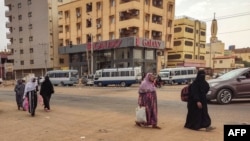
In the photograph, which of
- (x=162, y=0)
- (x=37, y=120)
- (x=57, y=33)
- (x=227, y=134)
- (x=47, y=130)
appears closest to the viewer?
(x=227, y=134)

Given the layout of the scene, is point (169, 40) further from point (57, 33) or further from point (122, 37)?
point (57, 33)

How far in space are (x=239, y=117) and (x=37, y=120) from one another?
6850mm

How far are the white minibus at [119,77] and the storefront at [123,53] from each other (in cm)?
915

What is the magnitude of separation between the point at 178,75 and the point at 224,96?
24031 millimetres

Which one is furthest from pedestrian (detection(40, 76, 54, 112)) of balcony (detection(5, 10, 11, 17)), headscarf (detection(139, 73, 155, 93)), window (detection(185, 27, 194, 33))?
balcony (detection(5, 10, 11, 17))

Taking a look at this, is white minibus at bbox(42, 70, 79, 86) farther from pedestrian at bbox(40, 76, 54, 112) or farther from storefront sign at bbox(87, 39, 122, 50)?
pedestrian at bbox(40, 76, 54, 112)

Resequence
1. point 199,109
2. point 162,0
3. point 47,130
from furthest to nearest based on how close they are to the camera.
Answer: point 162,0, point 47,130, point 199,109

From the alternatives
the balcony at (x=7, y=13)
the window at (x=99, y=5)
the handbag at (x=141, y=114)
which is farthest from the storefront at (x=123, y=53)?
the handbag at (x=141, y=114)

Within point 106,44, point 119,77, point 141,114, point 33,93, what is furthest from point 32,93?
point 106,44

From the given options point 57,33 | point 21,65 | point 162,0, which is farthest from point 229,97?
point 21,65

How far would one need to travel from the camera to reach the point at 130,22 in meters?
44.8

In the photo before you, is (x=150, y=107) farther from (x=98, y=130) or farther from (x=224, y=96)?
(x=224, y=96)

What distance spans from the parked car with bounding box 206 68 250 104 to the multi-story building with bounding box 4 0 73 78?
53901 mm

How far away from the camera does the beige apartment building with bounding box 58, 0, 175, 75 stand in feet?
150
